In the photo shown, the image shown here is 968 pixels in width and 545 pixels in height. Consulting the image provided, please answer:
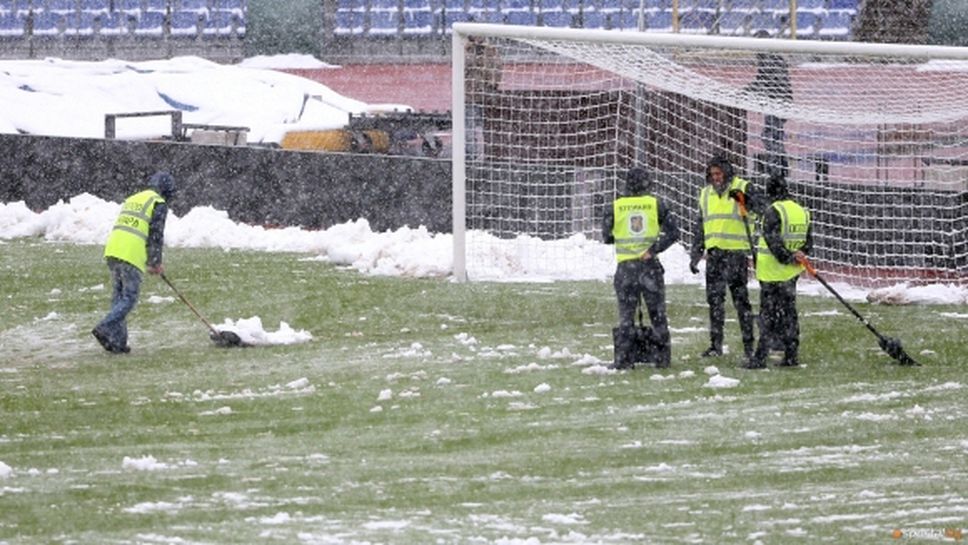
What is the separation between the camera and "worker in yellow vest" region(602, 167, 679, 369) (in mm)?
13508

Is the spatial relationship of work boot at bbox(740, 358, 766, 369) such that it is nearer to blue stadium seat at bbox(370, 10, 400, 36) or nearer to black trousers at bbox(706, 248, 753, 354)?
black trousers at bbox(706, 248, 753, 354)

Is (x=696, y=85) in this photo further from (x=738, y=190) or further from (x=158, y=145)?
(x=158, y=145)

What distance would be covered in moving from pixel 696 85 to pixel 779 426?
7534mm

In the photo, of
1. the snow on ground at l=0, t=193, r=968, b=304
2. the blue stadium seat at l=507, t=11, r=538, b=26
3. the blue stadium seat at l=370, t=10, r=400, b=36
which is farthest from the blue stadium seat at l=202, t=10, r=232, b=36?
the snow on ground at l=0, t=193, r=968, b=304

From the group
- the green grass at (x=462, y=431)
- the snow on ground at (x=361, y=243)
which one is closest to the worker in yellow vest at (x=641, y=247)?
the green grass at (x=462, y=431)

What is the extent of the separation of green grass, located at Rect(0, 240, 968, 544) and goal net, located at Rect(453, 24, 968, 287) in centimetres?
173

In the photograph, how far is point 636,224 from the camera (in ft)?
44.3

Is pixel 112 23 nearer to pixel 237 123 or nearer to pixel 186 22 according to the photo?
pixel 186 22

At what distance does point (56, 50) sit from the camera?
45750mm

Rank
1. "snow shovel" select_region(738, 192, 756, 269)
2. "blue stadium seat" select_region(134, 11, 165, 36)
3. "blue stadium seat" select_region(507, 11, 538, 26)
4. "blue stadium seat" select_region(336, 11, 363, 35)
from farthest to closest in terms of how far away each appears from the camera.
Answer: "blue stadium seat" select_region(134, 11, 165, 36)
"blue stadium seat" select_region(336, 11, 363, 35)
"blue stadium seat" select_region(507, 11, 538, 26)
"snow shovel" select_region(738, 192, 756, 269)

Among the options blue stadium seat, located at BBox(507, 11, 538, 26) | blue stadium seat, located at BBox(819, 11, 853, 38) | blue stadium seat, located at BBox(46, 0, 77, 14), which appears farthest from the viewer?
blue stadium seat, located at BBox(46, 0, 77, 14)

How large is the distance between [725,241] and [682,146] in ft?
19.1

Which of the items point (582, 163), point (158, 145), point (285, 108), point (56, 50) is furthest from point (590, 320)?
point (56, 50)

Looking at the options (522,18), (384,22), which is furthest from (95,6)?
(522,18)
